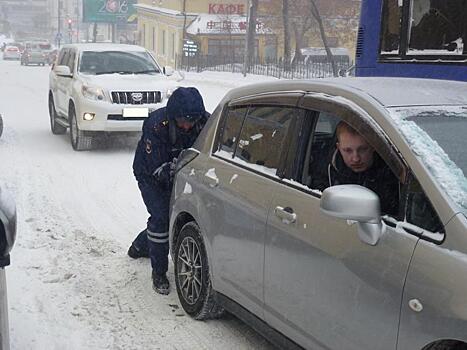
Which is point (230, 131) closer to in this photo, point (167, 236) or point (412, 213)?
point (167, 236)

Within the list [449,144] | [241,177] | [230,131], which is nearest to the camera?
[449,144]

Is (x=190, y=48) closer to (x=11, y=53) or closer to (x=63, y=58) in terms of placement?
(x=11, y=53)

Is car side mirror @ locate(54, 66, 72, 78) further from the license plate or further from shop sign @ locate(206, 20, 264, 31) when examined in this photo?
shop sign @ locate(206, 20, 264, 31)

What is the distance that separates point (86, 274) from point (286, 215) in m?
2.62

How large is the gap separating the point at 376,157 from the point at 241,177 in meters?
1.04

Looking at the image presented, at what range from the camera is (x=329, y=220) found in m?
3.20

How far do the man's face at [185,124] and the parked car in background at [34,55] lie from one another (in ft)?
161

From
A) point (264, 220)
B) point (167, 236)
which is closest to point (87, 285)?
point (167, 236)

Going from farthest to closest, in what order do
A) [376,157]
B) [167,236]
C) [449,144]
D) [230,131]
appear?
1. [167,236]
2. [230,131]
3. [376,157]
4. [449,144]

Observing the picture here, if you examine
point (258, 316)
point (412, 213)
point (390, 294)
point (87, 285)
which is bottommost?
point (87, 285)

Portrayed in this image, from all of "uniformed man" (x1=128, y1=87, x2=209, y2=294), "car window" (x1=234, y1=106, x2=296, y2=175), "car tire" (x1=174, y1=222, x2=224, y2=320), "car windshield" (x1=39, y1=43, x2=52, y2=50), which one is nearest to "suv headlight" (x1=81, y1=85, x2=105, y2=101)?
"uniformed man" (x1=128, y1=87, x2=209, y2=294)

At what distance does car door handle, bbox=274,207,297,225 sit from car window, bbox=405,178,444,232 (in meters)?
0.73

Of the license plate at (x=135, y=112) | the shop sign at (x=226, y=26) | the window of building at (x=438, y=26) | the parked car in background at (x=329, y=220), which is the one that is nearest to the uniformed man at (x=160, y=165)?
the parked car in background at (x=329, y=220)

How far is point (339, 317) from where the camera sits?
122 inches
